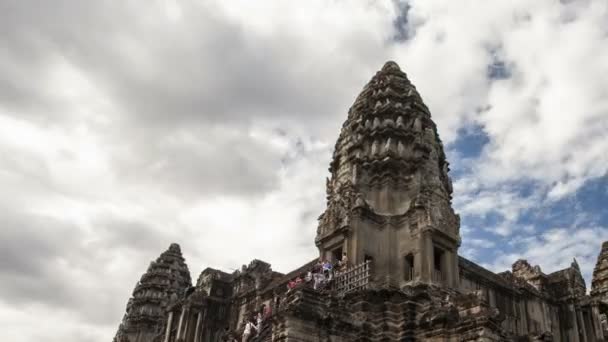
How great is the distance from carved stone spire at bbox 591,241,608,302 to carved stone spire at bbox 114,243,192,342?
39264 mm

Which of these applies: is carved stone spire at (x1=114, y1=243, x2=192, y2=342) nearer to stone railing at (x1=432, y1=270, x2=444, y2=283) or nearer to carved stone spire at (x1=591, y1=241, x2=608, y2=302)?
stone railing at (x1=432, y1=270, x2=444, y2=283)

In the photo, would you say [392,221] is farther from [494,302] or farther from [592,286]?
[592,286]

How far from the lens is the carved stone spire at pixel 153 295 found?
197 ft

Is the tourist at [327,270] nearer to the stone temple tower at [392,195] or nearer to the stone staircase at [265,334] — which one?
the stone temple tower at [392,195]

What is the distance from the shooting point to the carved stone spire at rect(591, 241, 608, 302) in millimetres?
48312

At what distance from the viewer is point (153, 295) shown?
203 feet

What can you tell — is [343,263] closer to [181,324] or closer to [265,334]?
[265,334]

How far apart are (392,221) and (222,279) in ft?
57.3

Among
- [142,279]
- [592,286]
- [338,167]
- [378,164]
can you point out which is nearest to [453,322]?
[378,164]

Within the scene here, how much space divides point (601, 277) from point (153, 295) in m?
44.0

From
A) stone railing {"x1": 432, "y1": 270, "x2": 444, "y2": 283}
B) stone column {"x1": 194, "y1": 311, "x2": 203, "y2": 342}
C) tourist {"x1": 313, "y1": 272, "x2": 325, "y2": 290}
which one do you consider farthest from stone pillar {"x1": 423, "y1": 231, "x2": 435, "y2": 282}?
stone column {"x1": 194, "y1": 311, "x2": 203, "y2": 342}

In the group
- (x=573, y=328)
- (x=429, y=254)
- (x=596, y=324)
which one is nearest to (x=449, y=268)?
(x=429, y=254)

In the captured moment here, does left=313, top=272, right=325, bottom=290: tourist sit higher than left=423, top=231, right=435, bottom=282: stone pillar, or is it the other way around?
left=423, top=231, right=435, bottom=282: stone pillar

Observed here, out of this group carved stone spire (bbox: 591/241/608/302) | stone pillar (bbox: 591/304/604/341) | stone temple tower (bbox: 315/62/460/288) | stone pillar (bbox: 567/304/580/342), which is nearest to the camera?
stone temple tower (bbox: 315/62/460/288)
